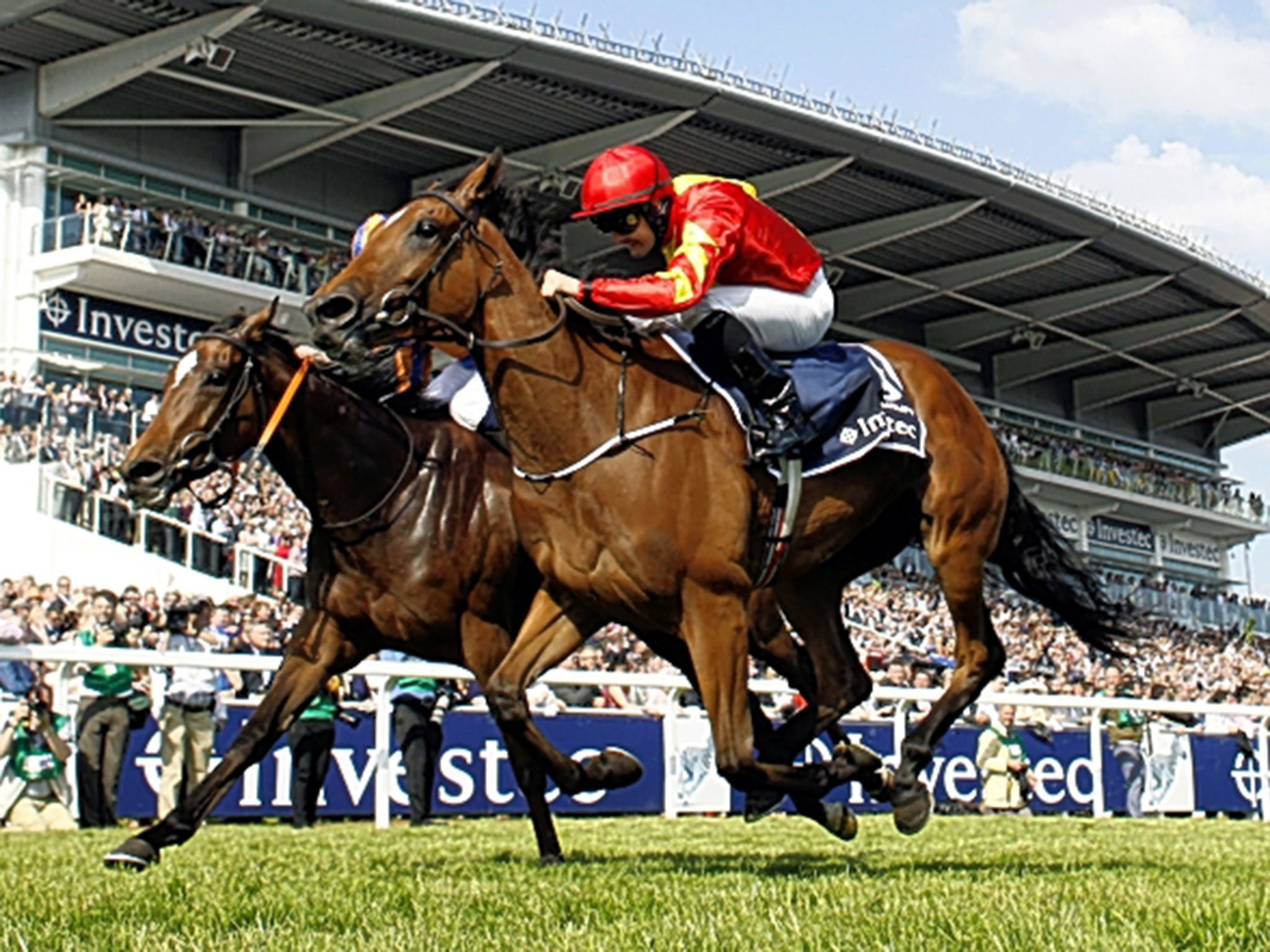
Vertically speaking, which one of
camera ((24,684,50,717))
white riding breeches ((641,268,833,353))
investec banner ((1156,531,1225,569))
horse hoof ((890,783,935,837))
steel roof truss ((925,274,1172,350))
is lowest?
horse hoof ((890,783,935,837))

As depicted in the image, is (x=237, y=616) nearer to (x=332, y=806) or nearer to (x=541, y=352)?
(x=332, y=806)

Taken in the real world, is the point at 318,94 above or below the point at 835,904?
above

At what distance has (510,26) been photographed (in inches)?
1000

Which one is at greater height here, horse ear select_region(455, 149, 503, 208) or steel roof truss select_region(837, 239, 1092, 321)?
steel roof truss select_region(837, 239, 1092, 321)

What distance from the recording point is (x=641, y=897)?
14.0ft

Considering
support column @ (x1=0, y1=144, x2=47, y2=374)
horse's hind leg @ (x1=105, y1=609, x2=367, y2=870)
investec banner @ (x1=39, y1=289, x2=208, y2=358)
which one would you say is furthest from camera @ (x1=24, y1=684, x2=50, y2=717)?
investec banner @ (x1=39, y1=289, x2=208, y2=358)

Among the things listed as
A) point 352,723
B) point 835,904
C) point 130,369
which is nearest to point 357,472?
point 835,904

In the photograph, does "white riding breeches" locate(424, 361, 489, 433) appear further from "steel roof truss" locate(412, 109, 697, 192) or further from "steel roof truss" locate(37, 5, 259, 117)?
"steel roof truss" locate(412, 109, 697, 192)

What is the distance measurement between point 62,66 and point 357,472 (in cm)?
2113

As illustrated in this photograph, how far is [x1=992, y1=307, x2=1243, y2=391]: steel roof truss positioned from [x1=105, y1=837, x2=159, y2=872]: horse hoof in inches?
1491

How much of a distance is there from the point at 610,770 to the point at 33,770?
15.2 ft

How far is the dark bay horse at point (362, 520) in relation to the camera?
6145mm

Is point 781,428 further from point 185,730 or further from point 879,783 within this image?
point 185,730

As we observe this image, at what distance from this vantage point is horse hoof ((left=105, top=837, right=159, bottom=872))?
5.39 metres
